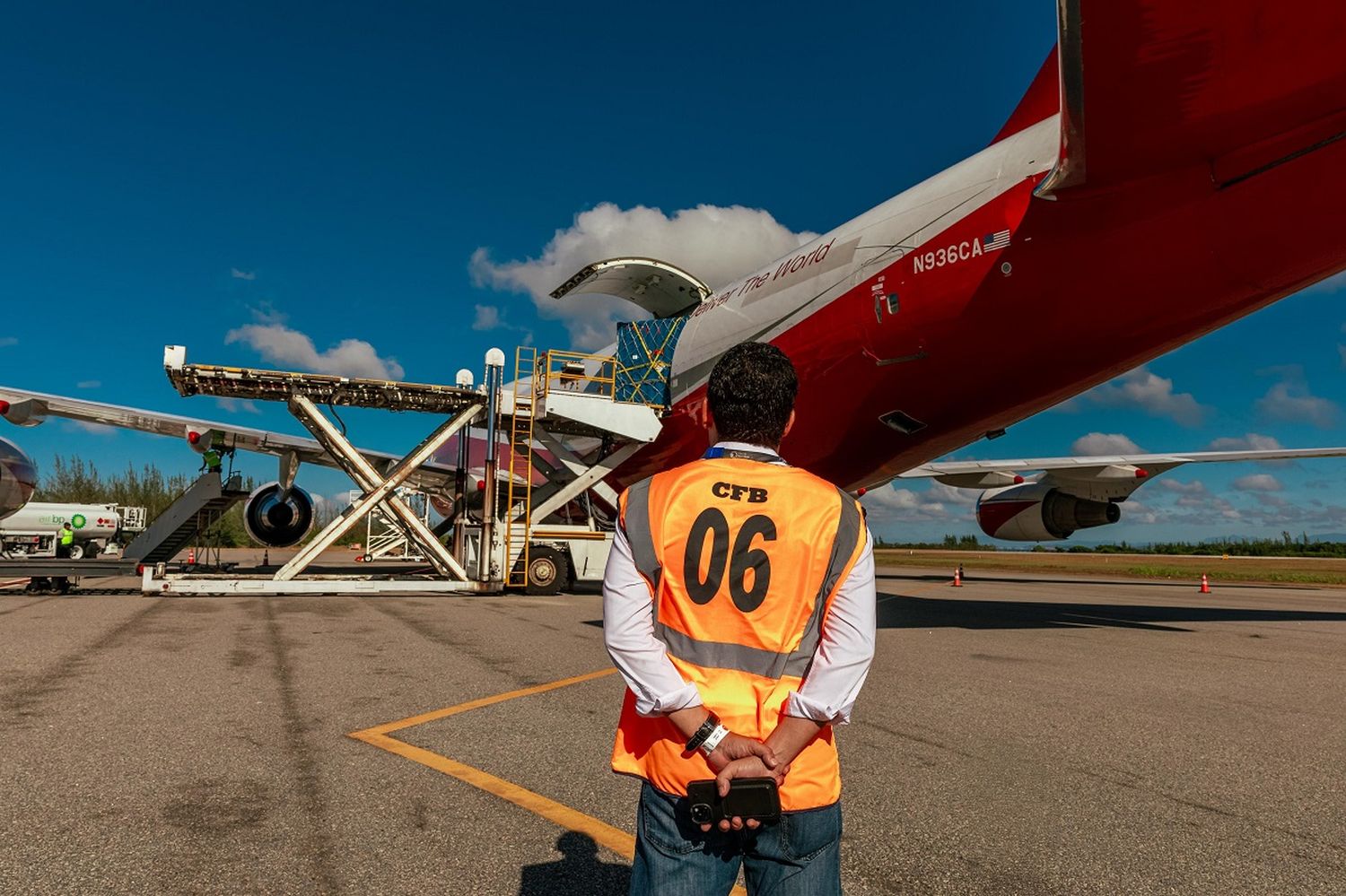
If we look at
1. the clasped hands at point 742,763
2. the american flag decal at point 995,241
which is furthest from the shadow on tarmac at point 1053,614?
the clasped hands at point 742,763

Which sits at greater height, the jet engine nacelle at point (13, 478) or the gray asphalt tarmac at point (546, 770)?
the jet engine nacelle at point (13, 478)

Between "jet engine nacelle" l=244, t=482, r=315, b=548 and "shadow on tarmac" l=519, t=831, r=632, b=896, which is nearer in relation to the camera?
"shadow on tarmac" l=519, t=831, r=632, b=896

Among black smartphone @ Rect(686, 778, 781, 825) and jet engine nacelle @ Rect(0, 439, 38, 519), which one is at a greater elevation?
jet engine nacelle @ Rect(0, 439, 38, 519)

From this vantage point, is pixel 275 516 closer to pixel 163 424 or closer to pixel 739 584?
pixel 163 424

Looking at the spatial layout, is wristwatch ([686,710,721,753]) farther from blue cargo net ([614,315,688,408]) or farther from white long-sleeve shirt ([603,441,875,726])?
blue cargo net ([614,315,688,408])

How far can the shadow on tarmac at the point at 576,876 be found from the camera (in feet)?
10.0

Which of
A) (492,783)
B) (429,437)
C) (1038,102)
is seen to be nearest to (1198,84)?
(1038,102)

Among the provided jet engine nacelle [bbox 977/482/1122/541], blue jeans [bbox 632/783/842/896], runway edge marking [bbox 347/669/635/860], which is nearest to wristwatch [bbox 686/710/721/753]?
blue jeans [bbox 632/783/842/896]

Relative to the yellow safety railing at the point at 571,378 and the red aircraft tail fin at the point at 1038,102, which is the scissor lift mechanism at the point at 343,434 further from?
the red aircraft tail fin at the point at 1038,102

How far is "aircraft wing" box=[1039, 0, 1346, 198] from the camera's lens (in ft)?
16.1

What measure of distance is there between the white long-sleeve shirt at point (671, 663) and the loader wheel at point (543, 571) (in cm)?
1598

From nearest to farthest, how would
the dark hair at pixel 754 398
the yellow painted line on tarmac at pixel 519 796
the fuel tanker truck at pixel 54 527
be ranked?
the dark hair at pixel 754 398 → the yellow painted line on tarmac at pixel 519 796 → the fuel tanker truck at pixel 54 527

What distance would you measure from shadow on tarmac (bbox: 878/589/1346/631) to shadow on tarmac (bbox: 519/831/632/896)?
31.5 ft

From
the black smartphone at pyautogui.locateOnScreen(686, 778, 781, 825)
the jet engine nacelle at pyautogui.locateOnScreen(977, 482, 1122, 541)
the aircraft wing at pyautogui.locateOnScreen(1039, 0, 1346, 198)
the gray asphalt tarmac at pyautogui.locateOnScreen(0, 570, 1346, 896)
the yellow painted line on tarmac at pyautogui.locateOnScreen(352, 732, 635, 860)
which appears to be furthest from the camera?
the jet engine nacelle at pyautogui.locateOnScreen(977, 482, 1122, 541)
